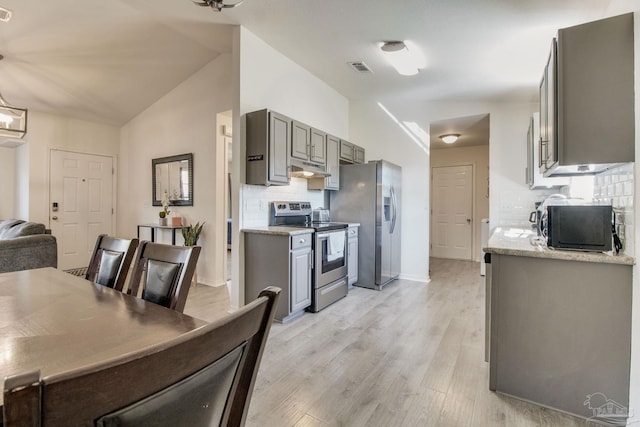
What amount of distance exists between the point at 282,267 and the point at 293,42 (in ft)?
7.80

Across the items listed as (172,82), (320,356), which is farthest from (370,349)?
(172,82)

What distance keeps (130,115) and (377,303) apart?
16.5ft

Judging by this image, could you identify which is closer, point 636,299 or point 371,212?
point 636,299

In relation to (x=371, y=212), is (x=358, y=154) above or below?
above

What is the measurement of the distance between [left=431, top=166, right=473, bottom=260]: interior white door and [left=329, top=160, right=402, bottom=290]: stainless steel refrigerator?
9.45 ft

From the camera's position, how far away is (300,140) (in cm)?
353

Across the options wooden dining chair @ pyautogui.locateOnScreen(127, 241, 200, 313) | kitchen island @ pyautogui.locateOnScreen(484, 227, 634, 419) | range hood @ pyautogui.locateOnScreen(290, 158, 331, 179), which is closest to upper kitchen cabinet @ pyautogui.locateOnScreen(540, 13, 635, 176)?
kitchen island @ pyautogui.locateOnScreen(484, 227, 634, 419)

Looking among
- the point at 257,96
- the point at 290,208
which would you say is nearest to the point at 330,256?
the point at 290,208

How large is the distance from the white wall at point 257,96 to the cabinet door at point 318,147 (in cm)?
38

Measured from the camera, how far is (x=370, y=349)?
244cm

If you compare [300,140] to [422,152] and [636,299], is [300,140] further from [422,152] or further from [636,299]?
[636,299]

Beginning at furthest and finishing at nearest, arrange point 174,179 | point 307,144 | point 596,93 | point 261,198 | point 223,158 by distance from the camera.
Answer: point 174,179 → point 223,158 → point 307,144 → point 261,198 → point 596,93

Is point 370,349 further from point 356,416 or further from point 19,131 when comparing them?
point 19,131

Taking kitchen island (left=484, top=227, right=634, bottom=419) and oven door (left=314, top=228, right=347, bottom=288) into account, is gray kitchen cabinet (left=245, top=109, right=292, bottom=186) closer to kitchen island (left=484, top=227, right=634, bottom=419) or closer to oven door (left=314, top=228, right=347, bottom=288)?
oven door (left=314, top=228, right=347, bottom=288)
